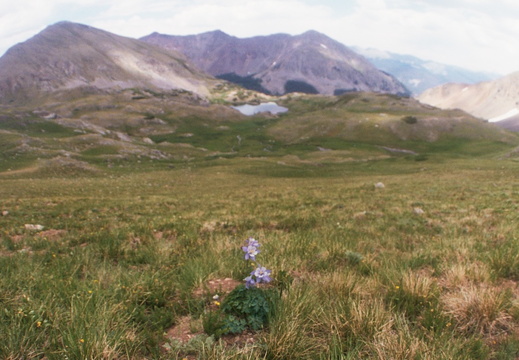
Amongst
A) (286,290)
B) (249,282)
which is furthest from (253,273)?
(286,290)

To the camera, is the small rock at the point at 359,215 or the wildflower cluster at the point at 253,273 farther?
the small rock at the point at 359,215

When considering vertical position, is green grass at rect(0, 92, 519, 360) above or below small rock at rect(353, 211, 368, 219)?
above

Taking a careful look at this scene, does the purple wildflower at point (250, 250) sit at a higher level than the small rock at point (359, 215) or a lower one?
higher

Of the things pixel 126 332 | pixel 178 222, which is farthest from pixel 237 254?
pixel 178 222

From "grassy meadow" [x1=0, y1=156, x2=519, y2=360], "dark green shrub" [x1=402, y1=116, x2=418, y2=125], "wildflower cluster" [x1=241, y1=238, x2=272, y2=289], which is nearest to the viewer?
"grassy meadow" [x1=0, y1=156, x2=519, y2=360]

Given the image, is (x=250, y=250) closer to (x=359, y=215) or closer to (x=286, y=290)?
(x=286, y=290)

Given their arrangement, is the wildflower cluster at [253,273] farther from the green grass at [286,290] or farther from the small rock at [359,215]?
the small rock at [359,215]

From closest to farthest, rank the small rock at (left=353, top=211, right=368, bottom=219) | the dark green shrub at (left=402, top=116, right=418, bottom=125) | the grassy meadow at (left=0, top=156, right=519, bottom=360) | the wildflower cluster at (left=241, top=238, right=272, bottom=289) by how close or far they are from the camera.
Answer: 1. the grassy meadow at (left=0, top=156, right=519, bottom=360)
2. the wildflower cluster at (left=241, top=238, right=272, bottom=289)
3. the small rock at (left=353, top=211, right=368, bottom=219)
4. the dark green shrub at (left=402, top=116, right=418, bottom=125)

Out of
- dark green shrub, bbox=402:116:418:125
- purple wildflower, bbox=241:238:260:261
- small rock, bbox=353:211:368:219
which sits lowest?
small rock, bbox=353:211:368:219

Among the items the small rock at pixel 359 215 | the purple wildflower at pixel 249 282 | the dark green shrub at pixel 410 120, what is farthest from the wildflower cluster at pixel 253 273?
the dark green shrub at pixel 410 120

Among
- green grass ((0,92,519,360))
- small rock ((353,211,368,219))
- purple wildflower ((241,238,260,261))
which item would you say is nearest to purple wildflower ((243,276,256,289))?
purple wildflower ((241,238,260,261))

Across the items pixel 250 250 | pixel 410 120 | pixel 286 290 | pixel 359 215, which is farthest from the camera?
pixel 410 120

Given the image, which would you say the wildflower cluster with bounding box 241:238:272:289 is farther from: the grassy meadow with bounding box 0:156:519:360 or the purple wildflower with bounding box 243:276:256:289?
the grassy meadow with bounding box 0:156:519:360

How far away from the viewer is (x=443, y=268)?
19.6 feet
